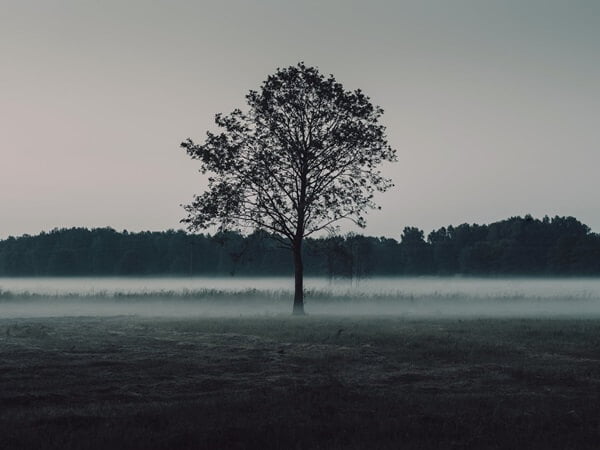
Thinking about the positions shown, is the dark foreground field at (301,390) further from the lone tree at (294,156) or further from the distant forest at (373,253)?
the distant forest at (373,253)

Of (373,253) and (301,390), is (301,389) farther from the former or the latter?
(373,253)

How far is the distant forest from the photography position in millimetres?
132625

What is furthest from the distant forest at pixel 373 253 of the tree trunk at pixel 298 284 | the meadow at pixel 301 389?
the meadow at pixel 301 389

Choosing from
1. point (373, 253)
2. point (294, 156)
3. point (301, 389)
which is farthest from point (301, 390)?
point (373, 253)

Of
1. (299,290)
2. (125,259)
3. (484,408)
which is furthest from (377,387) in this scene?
(125,259)

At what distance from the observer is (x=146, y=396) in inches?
471

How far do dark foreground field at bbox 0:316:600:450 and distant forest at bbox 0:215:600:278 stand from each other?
10329cm

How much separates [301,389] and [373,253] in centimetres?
13834

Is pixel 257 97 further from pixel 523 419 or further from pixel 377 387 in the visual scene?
pixel 523 419

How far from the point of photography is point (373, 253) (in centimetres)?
14950

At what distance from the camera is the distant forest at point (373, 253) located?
13262cm

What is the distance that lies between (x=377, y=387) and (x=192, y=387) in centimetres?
376

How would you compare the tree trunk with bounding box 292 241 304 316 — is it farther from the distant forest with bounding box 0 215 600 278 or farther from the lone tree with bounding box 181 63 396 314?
the distant forest with bounding box 0 215 600 278

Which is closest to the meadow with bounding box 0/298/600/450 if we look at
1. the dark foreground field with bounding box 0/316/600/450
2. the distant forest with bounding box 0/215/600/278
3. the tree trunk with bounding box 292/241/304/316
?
the dark foreground field with bounding box 0/316/600/450
